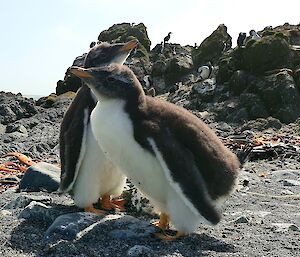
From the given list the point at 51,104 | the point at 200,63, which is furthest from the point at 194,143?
the point at 200,63

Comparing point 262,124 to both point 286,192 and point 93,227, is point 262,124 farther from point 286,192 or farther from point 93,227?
point 93,227

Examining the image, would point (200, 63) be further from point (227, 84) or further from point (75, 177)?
point (75, 177)

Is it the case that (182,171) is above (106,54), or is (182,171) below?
below

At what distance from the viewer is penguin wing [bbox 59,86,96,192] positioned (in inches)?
196

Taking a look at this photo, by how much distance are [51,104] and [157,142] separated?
17093 mm

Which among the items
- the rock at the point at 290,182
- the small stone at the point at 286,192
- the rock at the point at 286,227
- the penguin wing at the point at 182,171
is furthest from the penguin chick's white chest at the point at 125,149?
the rock at the point at 290,182

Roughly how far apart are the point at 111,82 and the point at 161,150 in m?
0.67

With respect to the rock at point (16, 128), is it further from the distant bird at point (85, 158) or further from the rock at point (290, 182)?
the distant bird at point (85, 158)

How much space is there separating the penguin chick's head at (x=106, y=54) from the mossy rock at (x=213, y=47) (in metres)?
26.4

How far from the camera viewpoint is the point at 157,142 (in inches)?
165

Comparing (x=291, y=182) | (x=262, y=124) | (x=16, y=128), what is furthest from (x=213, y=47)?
(x=291, y=182)

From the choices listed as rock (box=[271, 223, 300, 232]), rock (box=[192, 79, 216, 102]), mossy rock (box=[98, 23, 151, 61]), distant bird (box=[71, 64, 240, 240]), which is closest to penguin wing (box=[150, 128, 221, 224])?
distant bird (box=[71, 64, 240, 240])

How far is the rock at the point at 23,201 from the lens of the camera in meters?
5.37

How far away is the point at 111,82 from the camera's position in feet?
14.4
